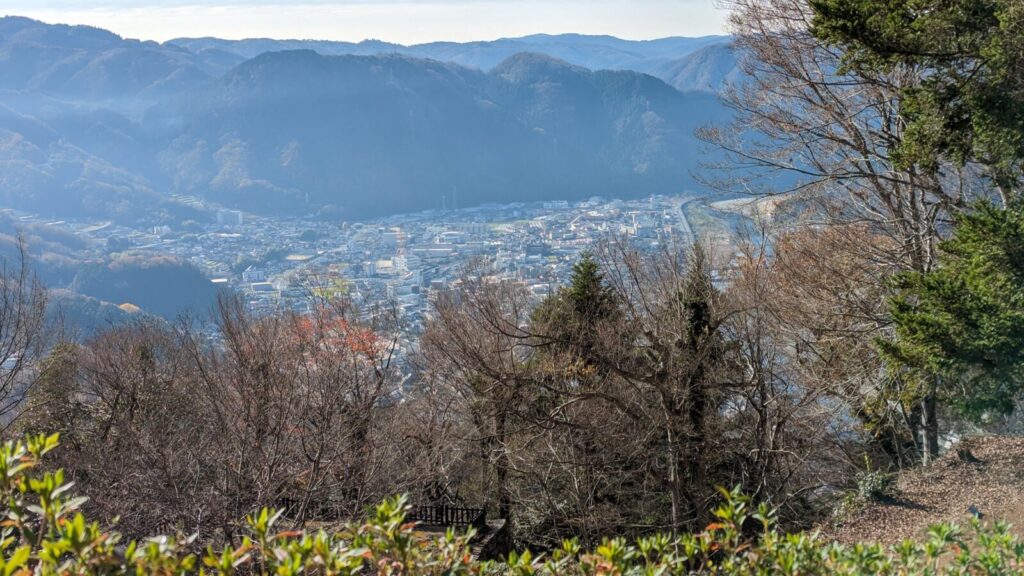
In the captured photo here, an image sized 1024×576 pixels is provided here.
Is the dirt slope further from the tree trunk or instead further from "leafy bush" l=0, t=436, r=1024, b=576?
"leafy bush" l=0, t=436, r=1024, b=576

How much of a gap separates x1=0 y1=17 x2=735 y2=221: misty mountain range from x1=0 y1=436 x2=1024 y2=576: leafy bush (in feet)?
303

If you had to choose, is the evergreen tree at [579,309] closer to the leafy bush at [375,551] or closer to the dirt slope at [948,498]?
the dirt slope at [948,498]

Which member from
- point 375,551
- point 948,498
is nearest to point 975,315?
point 948,498

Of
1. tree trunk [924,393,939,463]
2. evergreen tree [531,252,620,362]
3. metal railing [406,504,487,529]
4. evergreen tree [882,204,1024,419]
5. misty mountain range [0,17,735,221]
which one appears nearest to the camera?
evergreen tree [882,204,1024,419]

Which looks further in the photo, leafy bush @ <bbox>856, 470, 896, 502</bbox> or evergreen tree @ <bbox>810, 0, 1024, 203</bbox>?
leafy bush @ <bbox>856, 470, 896, 502</bbox>

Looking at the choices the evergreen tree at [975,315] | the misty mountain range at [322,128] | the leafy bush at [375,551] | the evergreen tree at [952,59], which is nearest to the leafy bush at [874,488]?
the evergreen tree at [975,315]

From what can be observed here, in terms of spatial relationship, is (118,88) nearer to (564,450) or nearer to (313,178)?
(313,178)

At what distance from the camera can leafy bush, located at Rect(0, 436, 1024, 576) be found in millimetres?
2441

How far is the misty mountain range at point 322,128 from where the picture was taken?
339 ft

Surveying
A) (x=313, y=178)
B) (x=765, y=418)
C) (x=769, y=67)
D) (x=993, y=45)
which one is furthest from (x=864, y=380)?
(x=313, y=178)

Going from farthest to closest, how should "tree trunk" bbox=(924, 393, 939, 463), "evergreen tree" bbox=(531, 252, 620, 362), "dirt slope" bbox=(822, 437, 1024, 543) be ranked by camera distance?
"tree trunk" bbox=(924, 393, 939, 463) → "evergreen tree" bbox=(531, 252, 620, 362) → "dirt slope" bbox=(822, 437, 1024, 543)

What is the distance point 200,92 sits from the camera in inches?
5733

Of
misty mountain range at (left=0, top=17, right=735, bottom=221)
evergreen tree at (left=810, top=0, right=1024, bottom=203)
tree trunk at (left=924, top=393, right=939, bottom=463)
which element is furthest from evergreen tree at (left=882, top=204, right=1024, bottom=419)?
misty mountain range at (left=0, top=17, right=735, bottom=221)

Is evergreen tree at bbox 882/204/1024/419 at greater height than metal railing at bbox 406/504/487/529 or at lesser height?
greater
